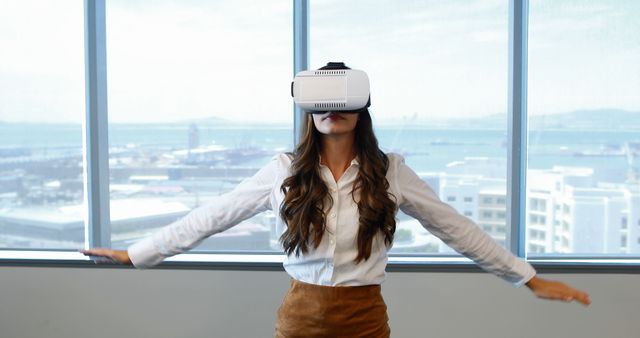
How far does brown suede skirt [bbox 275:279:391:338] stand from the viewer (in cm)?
166

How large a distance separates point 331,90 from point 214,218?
0.50 meters

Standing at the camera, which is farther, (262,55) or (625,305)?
(262,55)

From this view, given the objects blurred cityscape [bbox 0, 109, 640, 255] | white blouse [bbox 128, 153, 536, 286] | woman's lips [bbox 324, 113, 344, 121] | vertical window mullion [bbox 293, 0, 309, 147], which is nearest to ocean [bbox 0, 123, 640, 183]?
blurred cityscape [bbox 0, 109, 640, 255]

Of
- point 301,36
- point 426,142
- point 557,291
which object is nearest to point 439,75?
point 426,142

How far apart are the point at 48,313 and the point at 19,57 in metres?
1.21

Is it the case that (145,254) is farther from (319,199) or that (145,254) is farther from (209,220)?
(319,199)

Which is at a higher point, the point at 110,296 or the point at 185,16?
the point at 185,16

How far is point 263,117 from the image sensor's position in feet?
10.3

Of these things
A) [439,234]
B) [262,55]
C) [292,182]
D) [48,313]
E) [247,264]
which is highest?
[262,55]

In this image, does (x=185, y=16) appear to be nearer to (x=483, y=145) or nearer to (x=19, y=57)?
(x=19, y=57)

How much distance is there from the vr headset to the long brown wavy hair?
0.13 metres

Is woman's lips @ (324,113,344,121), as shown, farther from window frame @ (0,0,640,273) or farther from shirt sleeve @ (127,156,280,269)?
window frame @ (0,0,640,273)

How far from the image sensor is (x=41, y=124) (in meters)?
3.25

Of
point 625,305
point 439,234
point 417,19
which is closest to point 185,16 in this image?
point 417,19
